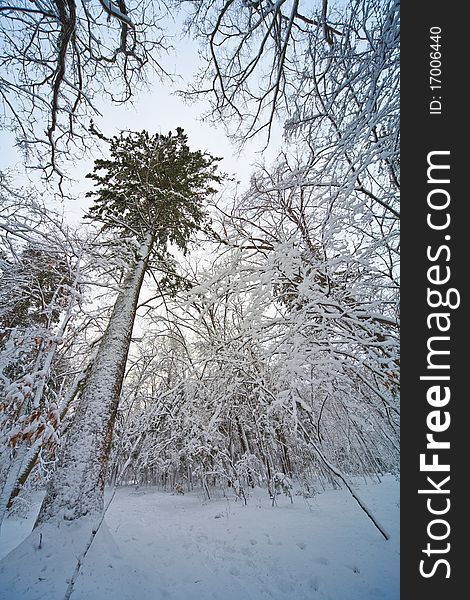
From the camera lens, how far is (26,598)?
2117mm

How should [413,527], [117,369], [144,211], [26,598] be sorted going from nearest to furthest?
[413,527], [26,598], [117,369], [144,211]

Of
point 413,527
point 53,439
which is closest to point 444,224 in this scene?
point 413,527

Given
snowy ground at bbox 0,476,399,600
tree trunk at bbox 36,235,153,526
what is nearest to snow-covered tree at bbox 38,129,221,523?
tree trunk at bbox 36,235,153,526

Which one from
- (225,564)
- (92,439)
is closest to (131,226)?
(92,439)

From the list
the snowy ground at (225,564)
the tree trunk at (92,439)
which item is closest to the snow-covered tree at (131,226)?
the tree trunk at (92,439)

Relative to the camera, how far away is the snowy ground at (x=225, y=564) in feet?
8.01

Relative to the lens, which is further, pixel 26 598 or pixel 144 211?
pixel 144 211

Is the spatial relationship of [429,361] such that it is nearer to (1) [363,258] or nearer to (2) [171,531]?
(1) [363,258]

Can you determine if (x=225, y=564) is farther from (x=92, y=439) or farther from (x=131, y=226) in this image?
(x=131, y=226)

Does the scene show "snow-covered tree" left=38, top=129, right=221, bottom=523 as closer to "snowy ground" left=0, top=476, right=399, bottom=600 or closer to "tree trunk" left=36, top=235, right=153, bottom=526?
"tree trunk" left=36, top=235, right=153, bottom=526

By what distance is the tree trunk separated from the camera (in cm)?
→ 306

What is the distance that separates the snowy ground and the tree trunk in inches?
11.9

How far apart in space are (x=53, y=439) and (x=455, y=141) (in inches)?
194

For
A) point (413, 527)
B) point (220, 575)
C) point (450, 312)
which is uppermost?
point (450, 312)
